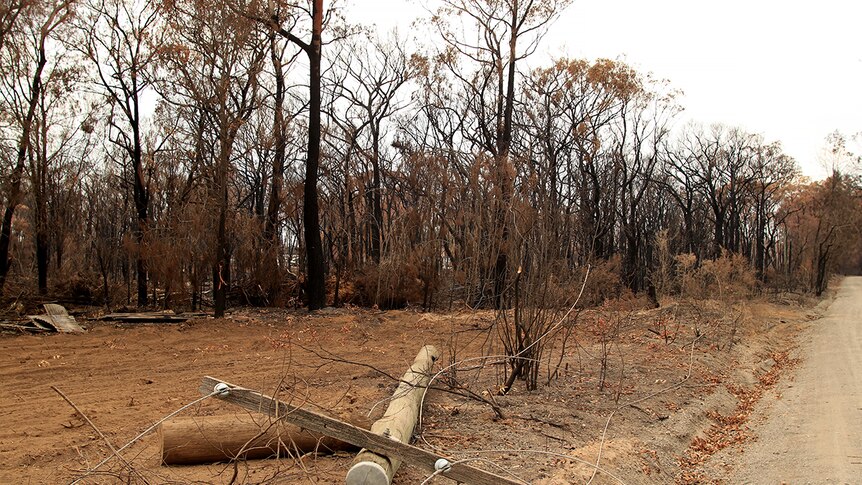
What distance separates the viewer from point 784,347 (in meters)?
18.3

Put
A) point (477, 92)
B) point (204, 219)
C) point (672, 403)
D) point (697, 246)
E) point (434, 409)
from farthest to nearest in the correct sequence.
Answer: point (697, 246) < point (477, 92) < point (204, 219) < point (672, 403) < point (434, 409)

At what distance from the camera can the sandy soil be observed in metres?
7.04

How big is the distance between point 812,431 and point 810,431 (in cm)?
2

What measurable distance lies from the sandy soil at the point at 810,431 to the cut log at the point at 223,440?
4707mm

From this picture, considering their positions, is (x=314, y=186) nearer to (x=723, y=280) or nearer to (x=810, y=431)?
(x=723, y=280)

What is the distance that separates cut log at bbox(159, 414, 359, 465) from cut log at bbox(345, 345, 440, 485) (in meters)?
0.60

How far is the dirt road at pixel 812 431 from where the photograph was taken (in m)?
7.03

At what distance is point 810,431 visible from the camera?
869 cm

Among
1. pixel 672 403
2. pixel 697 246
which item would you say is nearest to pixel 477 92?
pixel 672 403

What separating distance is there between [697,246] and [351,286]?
1422 inches

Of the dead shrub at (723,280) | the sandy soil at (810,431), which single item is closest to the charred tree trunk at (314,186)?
the dead shrub at (723,280)

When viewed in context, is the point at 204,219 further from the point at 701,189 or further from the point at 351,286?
the point at 701,189

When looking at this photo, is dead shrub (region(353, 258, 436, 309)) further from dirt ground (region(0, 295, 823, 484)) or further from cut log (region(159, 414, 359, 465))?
cut log (region(159, 414, 359, 465))

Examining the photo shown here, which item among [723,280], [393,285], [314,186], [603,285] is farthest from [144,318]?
[723,280]
